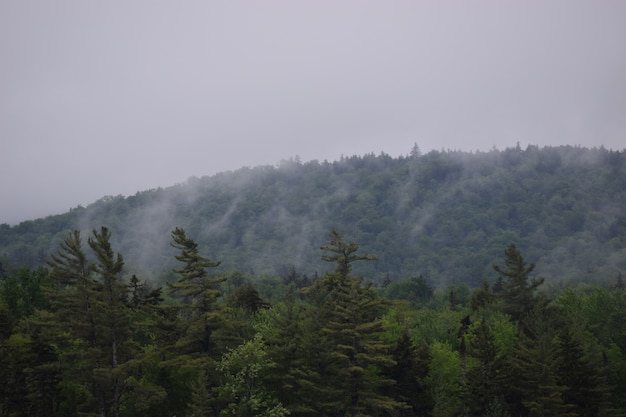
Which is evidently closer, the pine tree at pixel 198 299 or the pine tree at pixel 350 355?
the pine tree at pixel 198 299

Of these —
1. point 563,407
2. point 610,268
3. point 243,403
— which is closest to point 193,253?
point 243,403

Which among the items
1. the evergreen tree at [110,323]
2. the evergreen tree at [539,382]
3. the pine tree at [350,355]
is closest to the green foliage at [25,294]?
the evergreen tree at [110,323]

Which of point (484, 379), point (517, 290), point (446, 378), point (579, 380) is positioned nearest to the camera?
point (579, 380)

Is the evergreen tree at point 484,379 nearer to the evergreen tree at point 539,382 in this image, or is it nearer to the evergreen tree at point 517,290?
the evergreen tree at point 539,382

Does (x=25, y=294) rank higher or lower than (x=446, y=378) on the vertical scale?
higher

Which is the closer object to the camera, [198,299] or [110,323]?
[110,323]

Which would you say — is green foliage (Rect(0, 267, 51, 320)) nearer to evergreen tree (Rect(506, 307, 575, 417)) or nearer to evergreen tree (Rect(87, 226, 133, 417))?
evergreen tree (Rect(87, 226, 133, 417))

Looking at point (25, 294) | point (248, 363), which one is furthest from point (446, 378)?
point (25, 294)

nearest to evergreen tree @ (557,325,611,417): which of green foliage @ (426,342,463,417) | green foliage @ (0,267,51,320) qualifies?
green foliage @ (426,342,463,417)

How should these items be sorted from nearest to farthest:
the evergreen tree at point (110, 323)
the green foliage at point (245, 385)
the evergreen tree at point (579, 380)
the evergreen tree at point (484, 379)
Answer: the green foliage at point (245, 385)
the evergreen tree at point (110, 323)
the evergreen tree at point (579, 380)
the evergreen tree at point (484, 379)

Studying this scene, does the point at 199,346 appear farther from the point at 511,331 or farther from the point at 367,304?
the point at 511,331

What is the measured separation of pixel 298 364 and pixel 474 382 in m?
12.9

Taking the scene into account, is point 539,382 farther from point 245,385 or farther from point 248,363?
point 245,385

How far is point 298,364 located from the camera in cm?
3195
